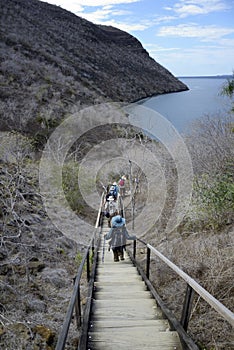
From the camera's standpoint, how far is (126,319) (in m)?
4.09

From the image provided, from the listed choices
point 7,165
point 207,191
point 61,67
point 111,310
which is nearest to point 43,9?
point 61,67

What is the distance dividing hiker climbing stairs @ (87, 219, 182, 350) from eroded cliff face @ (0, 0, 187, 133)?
846 inches

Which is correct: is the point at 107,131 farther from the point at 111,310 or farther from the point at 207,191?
the point at 111,310

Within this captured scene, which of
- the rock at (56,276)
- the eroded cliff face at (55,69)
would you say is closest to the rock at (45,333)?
the rock at (56,276)

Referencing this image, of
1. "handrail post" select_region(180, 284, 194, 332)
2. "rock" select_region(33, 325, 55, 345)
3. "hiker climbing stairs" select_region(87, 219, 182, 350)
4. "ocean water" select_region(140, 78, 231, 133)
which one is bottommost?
"rock" select_region(33, 325, 55, 345)

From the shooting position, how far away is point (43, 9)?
68500 mm

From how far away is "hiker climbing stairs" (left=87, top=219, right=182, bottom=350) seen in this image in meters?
3.38

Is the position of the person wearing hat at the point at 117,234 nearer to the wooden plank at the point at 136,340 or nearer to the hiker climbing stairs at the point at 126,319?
the hiker climbing stairs at the point at 126,319

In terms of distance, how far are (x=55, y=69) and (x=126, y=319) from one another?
40431 mm

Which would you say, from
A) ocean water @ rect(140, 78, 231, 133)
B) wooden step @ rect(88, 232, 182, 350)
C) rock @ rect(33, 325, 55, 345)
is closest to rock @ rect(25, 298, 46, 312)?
rock @ rect(33, 325, 55, 345)

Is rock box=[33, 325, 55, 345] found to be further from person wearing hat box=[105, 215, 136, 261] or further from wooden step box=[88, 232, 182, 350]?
person wearing hat box=[105, 215, 136, 261]

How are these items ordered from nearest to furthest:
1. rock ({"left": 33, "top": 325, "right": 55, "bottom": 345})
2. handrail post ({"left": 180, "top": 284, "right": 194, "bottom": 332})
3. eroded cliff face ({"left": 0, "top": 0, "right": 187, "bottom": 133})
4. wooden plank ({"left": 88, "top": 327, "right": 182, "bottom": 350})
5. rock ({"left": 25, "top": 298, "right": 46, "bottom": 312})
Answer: wooden plank ({"left": 88, "top": 327, "right": 182, "bottom": 350})
handrail post ({"left": 180, "top": 284, "right": 194, "bottom": 332})
rock ({"left": 33, "top": 325, "right": 55, "bottom": 345})
rock ({"left": 25, "top": 298, "right": 46, "bottom": 312})
eroded cliff face ({"left": 0, "top": 0, "right": 187, "bottom": 133})

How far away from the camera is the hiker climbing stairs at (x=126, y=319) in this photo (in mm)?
3375

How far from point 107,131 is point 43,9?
5051 cm
